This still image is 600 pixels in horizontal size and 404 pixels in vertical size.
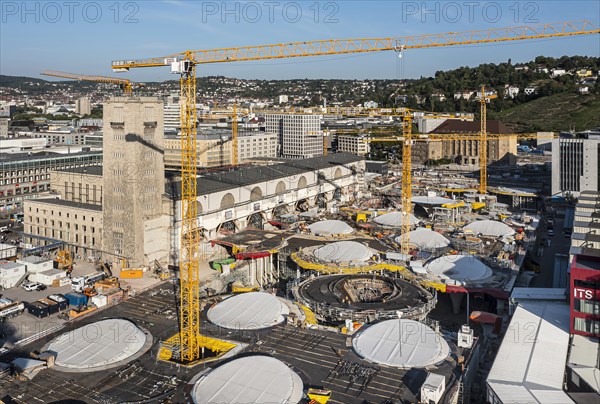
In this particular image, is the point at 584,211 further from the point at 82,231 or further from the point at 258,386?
the point at 82,231

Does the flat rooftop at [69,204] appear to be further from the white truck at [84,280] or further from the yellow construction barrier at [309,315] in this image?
the yellow construction barrier at [309,315]

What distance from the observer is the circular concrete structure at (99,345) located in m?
25.3

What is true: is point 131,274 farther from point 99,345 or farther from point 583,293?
point 583,293

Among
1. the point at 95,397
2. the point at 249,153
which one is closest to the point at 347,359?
the point at 95,397

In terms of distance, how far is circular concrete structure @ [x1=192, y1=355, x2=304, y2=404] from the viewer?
2155 cm

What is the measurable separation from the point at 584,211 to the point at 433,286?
661 inches

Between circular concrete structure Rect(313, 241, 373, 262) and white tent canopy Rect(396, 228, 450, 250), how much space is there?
488 centimetres

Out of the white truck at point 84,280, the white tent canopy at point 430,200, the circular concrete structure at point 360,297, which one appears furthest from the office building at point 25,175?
the white tent canopy at point 430,200

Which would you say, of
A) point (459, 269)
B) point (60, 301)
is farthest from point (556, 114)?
point (60, 301)

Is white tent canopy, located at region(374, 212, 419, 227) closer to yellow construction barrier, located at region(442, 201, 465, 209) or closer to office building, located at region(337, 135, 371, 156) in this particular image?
yellow construction barrier, located at region(442, 201, 465, 209)

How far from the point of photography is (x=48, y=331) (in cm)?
2967

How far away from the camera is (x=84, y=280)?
37969 millimetres

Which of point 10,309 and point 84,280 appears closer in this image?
point 10,309

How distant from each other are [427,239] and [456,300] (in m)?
10.8
